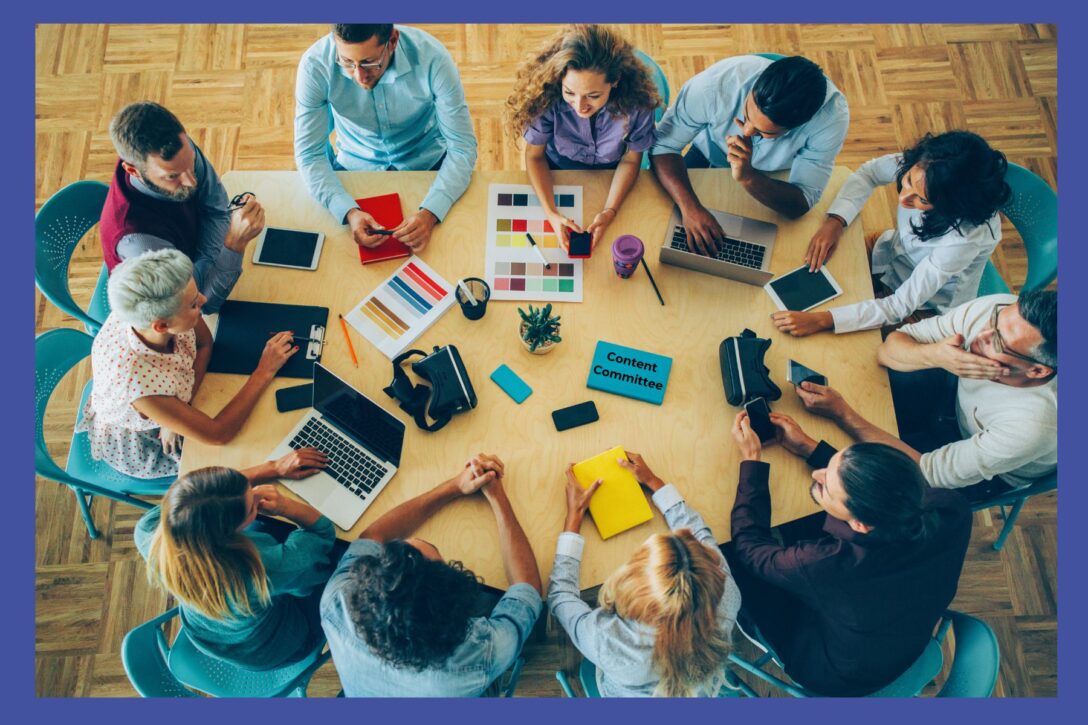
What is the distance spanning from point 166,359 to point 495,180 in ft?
3.98

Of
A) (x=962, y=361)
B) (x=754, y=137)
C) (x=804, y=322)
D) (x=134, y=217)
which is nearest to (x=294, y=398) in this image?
(x=134, y=217)

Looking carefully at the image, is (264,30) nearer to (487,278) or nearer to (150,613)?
(487,278)

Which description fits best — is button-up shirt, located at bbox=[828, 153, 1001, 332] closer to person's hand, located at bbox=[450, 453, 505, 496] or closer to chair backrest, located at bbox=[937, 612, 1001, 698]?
chair backrest, located at bbox=[937, 612, 1001, 698]

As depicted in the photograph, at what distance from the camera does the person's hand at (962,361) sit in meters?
2.16

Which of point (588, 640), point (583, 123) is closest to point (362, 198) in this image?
point (583, 123)

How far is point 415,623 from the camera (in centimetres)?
180

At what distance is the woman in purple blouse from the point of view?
94.0 inches

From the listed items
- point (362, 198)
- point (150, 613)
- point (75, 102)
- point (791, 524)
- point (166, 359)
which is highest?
point (75, 102)

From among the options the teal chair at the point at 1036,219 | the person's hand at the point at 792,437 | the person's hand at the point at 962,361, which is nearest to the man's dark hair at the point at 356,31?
the person's hand at the point at 792,437

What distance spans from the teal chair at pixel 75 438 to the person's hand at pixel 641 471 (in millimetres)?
1477

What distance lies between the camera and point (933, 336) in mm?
2314

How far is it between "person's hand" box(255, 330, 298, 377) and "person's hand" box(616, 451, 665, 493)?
105 cm

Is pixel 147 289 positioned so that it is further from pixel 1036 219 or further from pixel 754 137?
pixel 1036 219

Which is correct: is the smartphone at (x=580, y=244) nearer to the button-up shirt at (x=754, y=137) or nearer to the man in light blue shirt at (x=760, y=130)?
the man in light blue shirt at (x=760, y=130)
